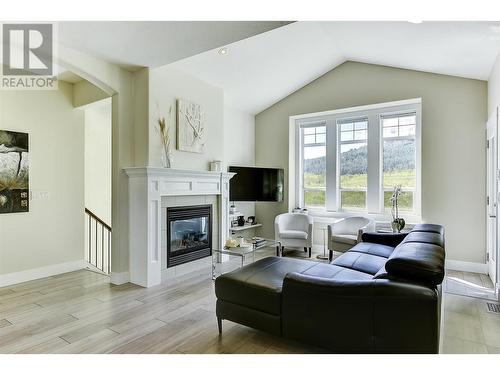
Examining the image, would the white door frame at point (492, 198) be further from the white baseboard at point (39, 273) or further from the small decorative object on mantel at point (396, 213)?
the white baseboard at point (39, 273)

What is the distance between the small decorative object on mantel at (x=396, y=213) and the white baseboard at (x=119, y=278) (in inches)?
148

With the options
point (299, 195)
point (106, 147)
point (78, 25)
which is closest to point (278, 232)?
point (299, 195)

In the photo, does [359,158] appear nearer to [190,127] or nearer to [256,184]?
[256,184]

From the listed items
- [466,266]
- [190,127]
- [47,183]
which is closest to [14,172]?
[47,183]

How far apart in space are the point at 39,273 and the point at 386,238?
15.2 ft

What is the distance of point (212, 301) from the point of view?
10.4 ft

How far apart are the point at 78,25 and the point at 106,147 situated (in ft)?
9.95

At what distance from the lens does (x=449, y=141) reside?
4461mm

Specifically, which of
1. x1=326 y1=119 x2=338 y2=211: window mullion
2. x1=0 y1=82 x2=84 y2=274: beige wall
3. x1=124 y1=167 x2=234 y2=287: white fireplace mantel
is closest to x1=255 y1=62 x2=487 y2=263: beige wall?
x1=326 y1=119 x2=338 y2=211: window mullion

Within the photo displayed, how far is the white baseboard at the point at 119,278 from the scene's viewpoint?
3719 mm

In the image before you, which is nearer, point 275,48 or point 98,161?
point 275,48

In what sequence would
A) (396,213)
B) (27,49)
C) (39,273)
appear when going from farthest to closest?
1. (396,213)
2. (39,273)
3. (27,49)

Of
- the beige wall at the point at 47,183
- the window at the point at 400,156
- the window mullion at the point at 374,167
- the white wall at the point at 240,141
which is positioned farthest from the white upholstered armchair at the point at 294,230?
the beige wall at the point at 47,183

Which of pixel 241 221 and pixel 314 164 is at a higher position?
pixel 314 164
